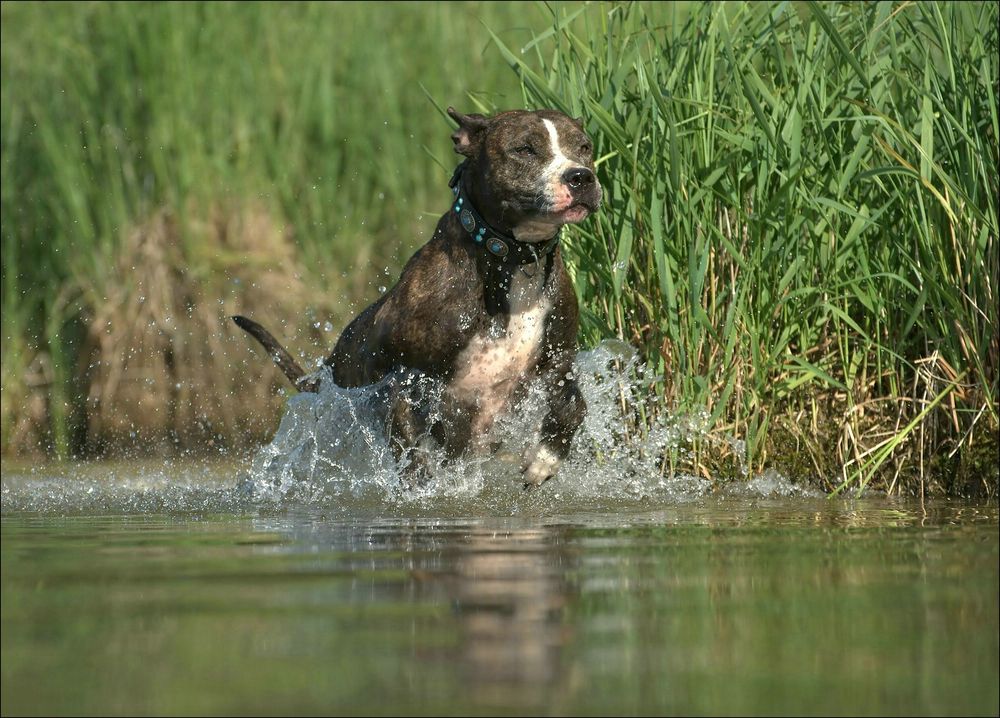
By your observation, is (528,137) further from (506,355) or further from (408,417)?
(408,417)

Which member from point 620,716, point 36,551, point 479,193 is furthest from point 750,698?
point 479,193

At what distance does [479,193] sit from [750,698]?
3.82 m

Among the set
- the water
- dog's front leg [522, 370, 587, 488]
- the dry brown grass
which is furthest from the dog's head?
the dry brown grass

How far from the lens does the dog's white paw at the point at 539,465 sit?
621 cm

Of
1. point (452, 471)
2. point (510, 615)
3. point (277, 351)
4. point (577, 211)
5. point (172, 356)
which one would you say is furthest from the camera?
point (172, 356)

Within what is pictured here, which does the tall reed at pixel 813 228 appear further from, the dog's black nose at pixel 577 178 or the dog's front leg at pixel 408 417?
the dog's front leg at pixel 408 417

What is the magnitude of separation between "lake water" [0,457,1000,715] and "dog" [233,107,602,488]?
2.73 feet

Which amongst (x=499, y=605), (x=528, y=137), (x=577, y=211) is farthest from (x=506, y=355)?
(x=499, y=605)

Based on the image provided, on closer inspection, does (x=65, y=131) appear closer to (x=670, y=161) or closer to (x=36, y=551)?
(x=670, y=161)

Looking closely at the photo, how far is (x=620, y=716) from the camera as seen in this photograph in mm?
2379

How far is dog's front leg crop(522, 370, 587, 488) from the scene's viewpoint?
621cm

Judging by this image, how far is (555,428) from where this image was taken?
247 inches

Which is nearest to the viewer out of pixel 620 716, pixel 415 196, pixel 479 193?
pixel 620 716

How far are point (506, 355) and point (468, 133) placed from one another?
2.91 feet
